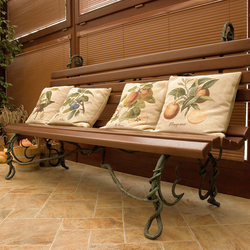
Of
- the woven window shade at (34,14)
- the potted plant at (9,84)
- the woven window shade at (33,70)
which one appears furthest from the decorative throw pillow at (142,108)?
the potted plant at (9,84)

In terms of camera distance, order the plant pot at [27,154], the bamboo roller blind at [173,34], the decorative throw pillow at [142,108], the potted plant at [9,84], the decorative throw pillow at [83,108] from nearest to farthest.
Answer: the decorative throw pillow at [142,108] < the bamboo roller blind at [173,34] < the decorative throw pillow at [83,108] < the plant pot at [27,154] < the potted plant at [9,84]

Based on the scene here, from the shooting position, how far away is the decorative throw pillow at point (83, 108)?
2.08 m

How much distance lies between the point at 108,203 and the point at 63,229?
0.43 metres

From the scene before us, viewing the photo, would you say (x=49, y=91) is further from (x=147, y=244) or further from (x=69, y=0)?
(x=147, y=244)

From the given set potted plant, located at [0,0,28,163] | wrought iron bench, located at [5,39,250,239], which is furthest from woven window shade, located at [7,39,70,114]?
wrought iron bench, located at [5,39,250,239]

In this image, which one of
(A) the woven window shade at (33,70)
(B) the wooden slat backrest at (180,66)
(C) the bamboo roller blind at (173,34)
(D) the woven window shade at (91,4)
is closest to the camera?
(B) the wooden slat backrest at (180,66)

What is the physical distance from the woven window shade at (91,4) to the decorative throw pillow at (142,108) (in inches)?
54.1

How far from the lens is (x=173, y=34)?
2162 millimetres

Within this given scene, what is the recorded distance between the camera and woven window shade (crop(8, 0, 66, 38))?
3.30 meters

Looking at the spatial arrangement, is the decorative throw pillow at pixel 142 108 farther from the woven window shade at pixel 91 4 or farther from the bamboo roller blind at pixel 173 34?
the woven window shade at pixel 91 4

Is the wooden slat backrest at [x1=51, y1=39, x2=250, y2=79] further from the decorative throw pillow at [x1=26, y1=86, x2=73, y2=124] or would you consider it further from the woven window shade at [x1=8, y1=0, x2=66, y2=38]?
the woven window shade at [x1=8, y1=0, x2=66, y2=38]

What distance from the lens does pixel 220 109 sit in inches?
54.2

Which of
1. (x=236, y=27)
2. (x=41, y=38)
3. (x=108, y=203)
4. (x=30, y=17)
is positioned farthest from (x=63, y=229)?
(x=30, y=17)

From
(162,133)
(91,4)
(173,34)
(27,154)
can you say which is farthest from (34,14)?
(162,133)
